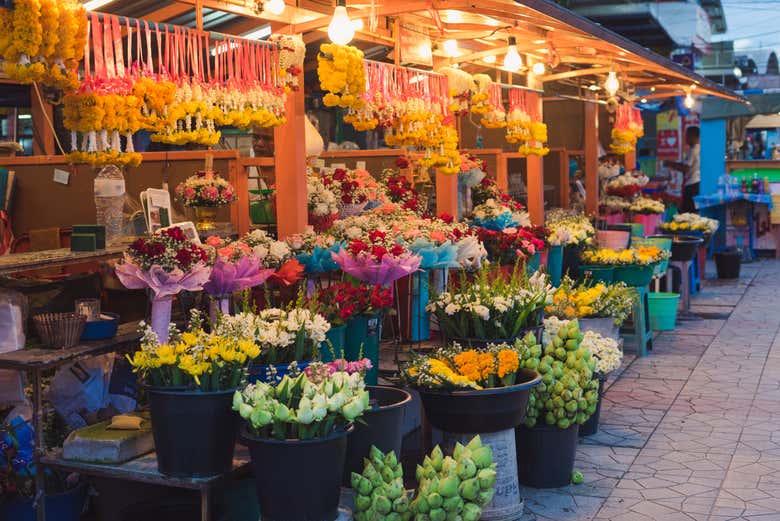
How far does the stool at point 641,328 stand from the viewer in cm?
934

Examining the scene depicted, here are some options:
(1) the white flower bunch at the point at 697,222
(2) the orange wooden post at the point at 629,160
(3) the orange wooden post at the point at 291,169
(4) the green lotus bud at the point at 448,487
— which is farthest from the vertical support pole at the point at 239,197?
(2) the orange wooden post at the point at 629,160

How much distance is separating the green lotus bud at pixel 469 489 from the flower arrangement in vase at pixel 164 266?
150 cm

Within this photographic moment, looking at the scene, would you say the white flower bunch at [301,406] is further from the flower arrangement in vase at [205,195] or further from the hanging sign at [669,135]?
the hanging sign at [669,135]

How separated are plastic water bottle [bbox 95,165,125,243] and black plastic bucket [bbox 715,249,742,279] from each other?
11.6 m

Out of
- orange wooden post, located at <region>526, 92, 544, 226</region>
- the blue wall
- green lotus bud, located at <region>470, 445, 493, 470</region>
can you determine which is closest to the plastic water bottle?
green lotus bud, located at <region>470, 445, 493, 470</region>

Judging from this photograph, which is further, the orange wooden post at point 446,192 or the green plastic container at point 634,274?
the green plastic container at point 634,274

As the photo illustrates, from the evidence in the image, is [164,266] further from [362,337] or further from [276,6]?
[276,6]

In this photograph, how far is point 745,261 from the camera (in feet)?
59.4

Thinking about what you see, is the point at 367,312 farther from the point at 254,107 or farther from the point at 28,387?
the point at 28,387

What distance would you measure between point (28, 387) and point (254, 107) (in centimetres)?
187

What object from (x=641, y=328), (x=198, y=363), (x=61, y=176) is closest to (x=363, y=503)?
(x=198, y=363)

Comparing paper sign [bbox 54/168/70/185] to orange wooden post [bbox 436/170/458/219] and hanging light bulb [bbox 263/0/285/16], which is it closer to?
hanging light bulb [bbox 263/0/285/16]

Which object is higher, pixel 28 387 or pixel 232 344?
pixel 232 344

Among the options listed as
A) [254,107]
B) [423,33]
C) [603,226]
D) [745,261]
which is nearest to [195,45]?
[254,107]
